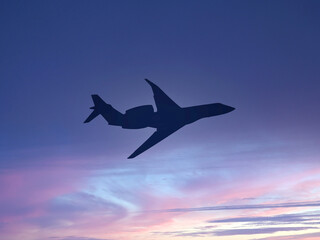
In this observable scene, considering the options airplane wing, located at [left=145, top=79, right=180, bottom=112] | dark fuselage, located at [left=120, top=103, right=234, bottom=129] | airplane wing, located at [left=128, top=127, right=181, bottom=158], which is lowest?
airplane wing, located at [left=128, top=127, right=181, bottom=158]

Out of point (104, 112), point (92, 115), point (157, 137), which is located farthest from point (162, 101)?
point (92, 115)

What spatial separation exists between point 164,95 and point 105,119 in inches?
606

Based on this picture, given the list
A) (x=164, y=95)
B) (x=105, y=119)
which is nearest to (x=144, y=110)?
(x=164, y=95)

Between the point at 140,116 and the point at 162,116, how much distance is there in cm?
430

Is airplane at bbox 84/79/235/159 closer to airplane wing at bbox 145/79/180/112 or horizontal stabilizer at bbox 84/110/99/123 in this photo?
airplane wing at bbox 145/79/180/112

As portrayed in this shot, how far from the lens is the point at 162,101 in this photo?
69.5m

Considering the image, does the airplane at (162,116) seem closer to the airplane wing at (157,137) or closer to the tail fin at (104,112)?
the airplane wing at (157,137)

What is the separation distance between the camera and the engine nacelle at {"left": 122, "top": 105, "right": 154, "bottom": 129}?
6825 cm

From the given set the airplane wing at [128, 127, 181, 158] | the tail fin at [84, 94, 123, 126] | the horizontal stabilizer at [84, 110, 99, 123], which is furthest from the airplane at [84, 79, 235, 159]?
the horizontal stabilizer at [84, 110, 99, 123]

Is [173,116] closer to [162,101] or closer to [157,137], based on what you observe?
[162,101]

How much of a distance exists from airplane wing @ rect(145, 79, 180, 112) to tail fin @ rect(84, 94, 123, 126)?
30.8 feet

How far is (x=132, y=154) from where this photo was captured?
69.6 meters

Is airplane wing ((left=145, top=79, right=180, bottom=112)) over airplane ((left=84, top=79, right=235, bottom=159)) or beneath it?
over

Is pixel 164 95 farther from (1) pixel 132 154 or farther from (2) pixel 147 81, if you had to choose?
(1) pixel 132 154
